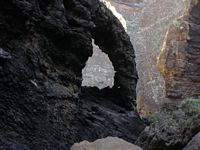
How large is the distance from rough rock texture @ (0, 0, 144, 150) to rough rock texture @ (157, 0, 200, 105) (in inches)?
173

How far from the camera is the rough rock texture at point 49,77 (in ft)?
33.7

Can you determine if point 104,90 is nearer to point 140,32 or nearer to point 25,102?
point 25,102

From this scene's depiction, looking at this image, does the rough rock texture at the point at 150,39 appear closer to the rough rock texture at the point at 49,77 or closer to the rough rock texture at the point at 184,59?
the rough rock texture at the point at 184,59

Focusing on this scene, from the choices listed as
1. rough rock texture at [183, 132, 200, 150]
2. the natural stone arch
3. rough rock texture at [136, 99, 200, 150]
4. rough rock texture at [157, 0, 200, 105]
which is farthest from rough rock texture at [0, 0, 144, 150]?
rough rock texture at [157, 0, 200, 105]

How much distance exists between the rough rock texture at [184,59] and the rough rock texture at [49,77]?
4390mm

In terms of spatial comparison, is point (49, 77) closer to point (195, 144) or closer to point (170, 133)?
point (170, 133)

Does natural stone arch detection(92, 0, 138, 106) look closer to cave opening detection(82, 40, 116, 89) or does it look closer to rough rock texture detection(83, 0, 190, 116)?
rough rock texture detection(83, 0, 190, 116)

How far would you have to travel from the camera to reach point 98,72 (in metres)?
46.3

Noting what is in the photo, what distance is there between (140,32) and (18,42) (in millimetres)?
34621

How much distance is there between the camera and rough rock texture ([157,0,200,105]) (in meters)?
18.1

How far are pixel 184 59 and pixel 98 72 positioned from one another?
28280 millimetres

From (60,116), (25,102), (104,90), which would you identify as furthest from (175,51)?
(25,102)

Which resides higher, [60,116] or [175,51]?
[175,51]

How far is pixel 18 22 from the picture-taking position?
10547mm
